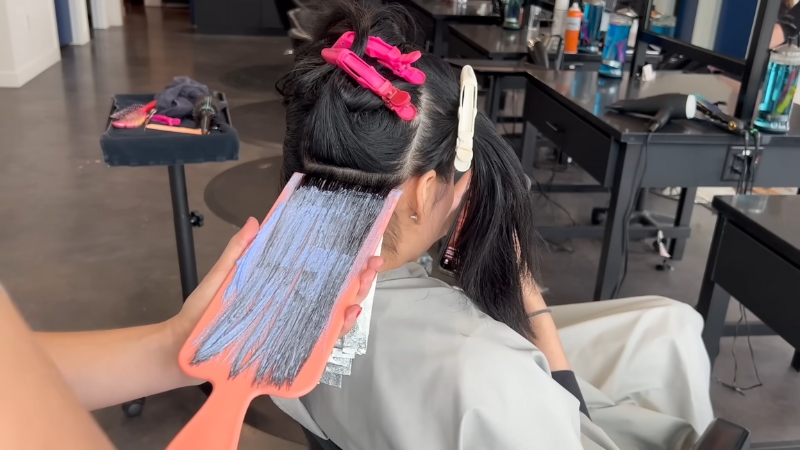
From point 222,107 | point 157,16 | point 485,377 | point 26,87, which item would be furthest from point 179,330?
point 157,16

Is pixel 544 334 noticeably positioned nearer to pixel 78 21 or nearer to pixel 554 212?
pixel 554 212

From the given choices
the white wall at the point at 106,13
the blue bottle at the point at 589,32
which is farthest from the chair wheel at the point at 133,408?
the white wall at the point at 106,13

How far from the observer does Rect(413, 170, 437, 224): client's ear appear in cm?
85

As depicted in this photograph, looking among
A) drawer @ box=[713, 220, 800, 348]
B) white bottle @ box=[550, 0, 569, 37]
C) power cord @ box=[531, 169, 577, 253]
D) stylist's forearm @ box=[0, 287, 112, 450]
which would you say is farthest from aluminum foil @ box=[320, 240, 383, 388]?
white bottle @ box=[550, 0, 569, 37]

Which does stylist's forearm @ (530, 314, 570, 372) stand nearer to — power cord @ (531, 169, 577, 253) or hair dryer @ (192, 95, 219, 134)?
hair dryer @ (192, 95, 219, 134)

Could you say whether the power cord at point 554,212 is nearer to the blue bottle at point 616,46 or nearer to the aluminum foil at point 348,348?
the blue bottle at point 616,46

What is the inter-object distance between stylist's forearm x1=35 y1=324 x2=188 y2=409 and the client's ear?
0.35 meters

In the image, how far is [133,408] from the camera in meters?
1.72

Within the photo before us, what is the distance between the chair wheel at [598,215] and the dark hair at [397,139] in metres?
2.00

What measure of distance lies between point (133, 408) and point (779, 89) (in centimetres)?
185

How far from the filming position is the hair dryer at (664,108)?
5.50ft

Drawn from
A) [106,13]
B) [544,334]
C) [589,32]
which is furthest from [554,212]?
[106,13]

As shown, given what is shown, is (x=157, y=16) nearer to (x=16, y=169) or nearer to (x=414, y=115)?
(x=16, y=169)

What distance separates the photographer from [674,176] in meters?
1.69
